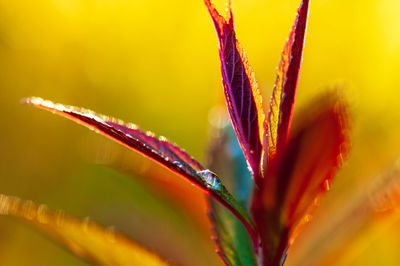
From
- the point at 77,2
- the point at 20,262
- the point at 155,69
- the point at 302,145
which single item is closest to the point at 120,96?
the point at 155,69

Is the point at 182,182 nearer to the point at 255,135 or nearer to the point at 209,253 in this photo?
the point at 209,253

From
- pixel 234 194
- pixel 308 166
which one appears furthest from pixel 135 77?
pixel 308 166

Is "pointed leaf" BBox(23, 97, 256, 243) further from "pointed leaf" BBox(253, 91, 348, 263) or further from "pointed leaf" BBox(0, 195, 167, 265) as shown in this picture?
"pointed leaf" BBox(0, 195, 167, 265)

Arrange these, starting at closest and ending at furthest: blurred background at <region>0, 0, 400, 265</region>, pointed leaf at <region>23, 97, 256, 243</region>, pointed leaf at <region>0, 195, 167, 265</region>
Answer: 1. pointed leaf at <region>23, 97, 256, 243</region>
2. pointed leaf at <region>0, 195, 167, 265</region>
3. blurred background at <region>0, 0, 400, 265</region>

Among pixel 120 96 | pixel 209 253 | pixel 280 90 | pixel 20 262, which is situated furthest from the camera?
pixel 120 96

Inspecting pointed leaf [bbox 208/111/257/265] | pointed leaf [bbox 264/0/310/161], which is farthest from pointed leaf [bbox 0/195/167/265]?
pointed leaf [bbox 264/0/310/161]

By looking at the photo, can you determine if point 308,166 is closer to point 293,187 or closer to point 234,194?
point 293,187

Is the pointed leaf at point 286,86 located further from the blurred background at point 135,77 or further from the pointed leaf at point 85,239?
the blurred background at point 135,77
